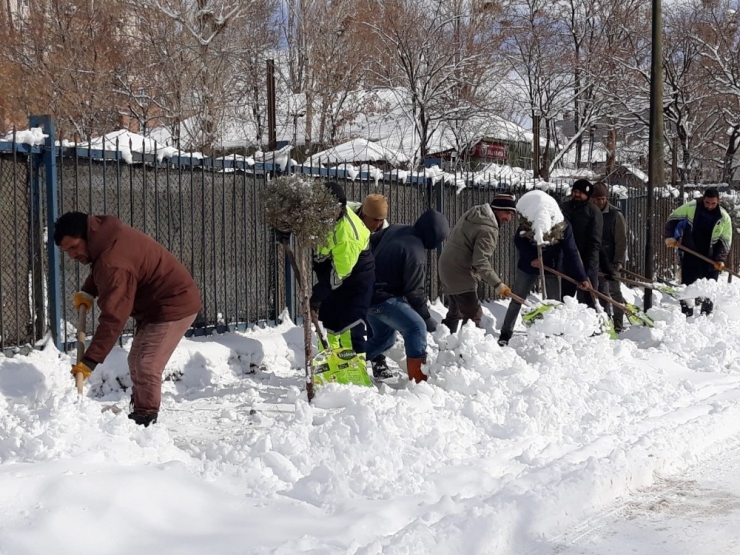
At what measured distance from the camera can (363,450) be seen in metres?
4.64

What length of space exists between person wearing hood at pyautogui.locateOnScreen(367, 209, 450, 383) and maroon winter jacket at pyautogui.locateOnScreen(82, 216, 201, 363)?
66.6 inches

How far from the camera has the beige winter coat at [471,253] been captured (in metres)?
7.60

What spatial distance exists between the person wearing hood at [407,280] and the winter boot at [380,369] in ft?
2.10

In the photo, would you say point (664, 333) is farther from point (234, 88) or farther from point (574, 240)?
point (234, 88)

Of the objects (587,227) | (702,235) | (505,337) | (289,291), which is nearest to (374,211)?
(289,291)

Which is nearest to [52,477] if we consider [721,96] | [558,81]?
[558,81]

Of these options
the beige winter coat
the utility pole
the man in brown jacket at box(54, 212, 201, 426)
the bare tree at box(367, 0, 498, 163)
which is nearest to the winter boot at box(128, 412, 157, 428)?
the man in brown jacket at box(54, 212, 201, 426)

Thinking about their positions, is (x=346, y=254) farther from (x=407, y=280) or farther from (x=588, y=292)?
(x=588, y=292)

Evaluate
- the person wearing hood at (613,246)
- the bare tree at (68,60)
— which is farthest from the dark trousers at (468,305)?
the bare tree at (68,60)

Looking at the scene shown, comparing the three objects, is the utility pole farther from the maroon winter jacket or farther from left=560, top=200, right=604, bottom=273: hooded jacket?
the maroon winter jacket

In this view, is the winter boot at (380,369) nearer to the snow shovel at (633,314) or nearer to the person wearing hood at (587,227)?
the snow shovel at (633,314)

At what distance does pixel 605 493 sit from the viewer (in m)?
4.37

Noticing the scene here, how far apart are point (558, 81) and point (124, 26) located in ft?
37.3

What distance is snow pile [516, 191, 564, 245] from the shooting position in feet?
27.6
